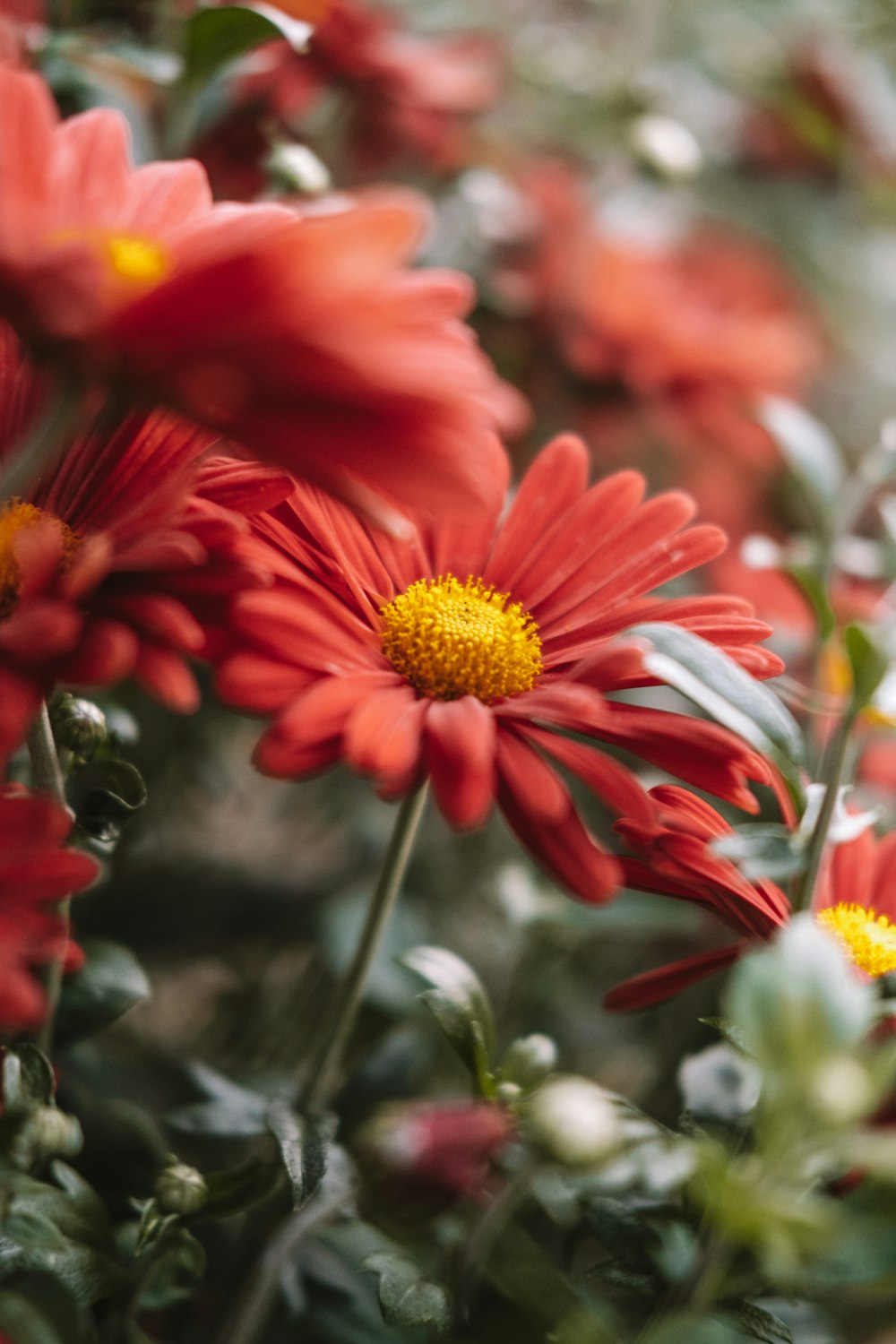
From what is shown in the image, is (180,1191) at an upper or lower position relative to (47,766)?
lower

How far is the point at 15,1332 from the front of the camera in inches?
15.0

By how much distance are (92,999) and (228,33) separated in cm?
45

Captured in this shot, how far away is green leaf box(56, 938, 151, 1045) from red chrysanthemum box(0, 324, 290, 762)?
0.17m

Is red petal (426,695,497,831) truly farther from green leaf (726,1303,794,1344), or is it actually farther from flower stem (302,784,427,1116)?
green leaf (726,1303,794,1344)

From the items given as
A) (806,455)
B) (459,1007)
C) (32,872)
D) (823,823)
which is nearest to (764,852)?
(823,823)

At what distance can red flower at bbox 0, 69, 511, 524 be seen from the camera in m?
0.31

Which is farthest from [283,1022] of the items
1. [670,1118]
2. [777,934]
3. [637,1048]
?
[777,934]

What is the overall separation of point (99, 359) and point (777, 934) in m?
0.29

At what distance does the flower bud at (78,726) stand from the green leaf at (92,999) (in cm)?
12

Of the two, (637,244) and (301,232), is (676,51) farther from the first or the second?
(301,232)

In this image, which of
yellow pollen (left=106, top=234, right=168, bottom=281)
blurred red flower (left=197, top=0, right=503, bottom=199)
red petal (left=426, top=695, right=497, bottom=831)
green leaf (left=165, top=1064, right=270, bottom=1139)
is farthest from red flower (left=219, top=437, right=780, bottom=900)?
blurred red flower (left=197, top=0, right=503, bottom=199)

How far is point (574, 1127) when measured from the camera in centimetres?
33

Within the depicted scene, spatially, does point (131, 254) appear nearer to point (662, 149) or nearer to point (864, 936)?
point (864, 936)

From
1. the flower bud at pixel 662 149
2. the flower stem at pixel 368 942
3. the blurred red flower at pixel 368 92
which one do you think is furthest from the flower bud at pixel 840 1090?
the flower bud at pixel 662 149
